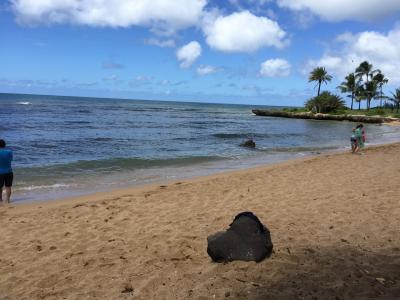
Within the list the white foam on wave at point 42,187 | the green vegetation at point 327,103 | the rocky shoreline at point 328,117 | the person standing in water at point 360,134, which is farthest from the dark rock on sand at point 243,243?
the green vegetation at point 327,103

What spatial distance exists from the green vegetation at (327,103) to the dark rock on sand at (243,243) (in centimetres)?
7492

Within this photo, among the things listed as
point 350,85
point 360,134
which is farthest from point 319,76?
point 360,134

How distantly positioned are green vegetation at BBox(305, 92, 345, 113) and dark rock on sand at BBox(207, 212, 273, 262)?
7492 centimetres

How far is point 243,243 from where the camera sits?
520cm

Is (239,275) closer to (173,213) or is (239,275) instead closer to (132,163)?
(173,213)

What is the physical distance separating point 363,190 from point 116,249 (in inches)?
246

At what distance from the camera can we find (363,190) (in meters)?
9.70

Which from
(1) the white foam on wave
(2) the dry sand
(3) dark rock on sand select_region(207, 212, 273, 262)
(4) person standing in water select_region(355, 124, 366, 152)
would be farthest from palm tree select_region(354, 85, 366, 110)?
(3) dark rock on sand select_region(207, 212, 273, 262)

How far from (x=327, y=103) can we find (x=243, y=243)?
246 feet

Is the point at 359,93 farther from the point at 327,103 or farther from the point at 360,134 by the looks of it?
the point at 360,134

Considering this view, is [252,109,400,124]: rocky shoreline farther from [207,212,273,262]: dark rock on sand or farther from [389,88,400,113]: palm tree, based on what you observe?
[207,212,273,262]: dark rock on sand

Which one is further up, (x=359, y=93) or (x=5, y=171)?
(x=359, y=93)

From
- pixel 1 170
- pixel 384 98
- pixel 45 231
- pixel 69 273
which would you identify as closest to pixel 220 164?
pixel 1 170

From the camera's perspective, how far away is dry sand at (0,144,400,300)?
4.60m
